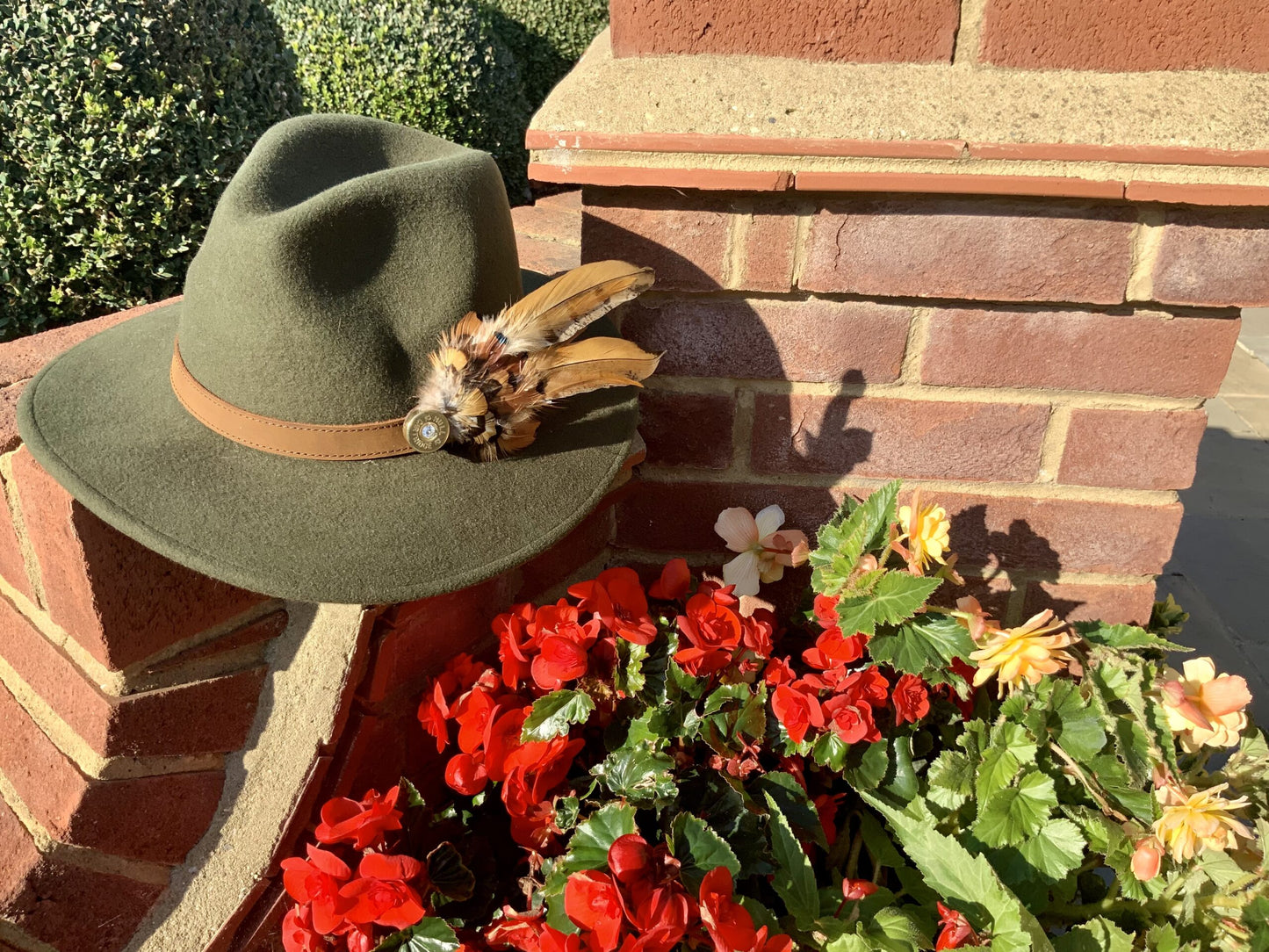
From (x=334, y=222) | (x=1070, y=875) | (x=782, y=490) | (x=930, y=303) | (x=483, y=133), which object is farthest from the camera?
(x=483, y=133)

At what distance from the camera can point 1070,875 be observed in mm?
1097

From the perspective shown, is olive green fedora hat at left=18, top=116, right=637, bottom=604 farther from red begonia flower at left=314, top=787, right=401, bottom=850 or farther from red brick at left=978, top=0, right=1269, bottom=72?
red brick at left=978, top=0, right=1269, bottom=72

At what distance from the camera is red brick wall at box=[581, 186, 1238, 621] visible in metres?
1.16

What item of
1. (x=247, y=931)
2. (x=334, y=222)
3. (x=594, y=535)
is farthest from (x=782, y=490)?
(x=247, y=931)

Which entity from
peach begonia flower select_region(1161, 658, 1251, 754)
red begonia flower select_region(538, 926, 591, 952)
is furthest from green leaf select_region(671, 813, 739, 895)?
peach begonia flower select_region(1161, 658, 1251, 754)

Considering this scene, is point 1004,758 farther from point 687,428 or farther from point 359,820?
point 359,820

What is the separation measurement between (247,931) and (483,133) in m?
4.42

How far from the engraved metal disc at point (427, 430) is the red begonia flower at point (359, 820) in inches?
16.4

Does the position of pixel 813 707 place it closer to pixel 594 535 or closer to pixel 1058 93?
pixel 594 535

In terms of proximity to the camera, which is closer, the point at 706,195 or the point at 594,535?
the point at 706,195

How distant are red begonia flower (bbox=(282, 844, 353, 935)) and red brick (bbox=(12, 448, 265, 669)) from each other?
0.32 meters

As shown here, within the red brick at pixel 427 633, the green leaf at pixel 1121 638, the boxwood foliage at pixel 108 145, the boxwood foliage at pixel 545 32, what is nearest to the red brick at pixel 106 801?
the red brick at pixel 427 633

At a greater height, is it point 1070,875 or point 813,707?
point 813,707

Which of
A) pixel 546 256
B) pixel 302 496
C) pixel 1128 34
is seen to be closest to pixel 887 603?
pixel 302 496
